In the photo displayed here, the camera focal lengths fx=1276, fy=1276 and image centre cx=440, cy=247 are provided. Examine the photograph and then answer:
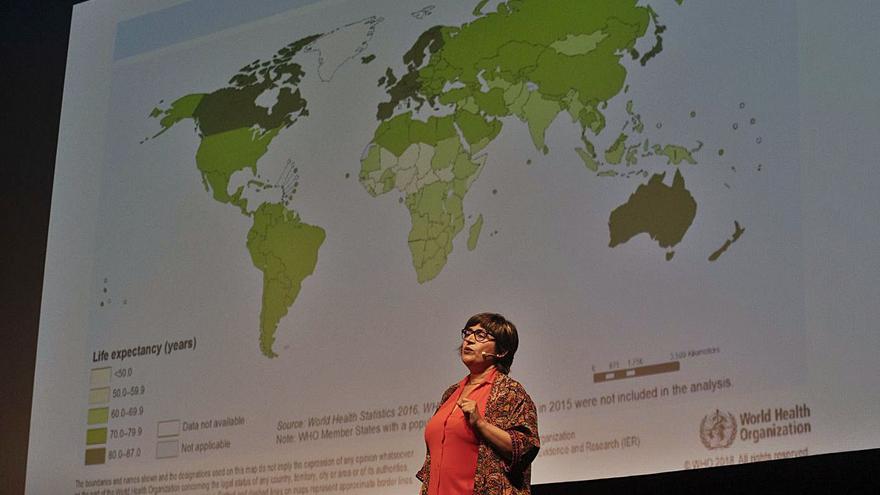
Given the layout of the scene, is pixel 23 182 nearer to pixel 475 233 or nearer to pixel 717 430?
pixel 475 233

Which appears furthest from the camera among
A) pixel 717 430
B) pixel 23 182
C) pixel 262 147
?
pixel 23 182

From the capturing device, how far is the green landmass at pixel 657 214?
376 cm

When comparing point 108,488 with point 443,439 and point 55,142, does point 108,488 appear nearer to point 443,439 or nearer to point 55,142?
point 55,142

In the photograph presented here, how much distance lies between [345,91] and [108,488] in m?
1.68

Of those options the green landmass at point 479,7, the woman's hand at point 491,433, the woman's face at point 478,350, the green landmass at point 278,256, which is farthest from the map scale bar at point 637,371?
the green landmass at point 479,7

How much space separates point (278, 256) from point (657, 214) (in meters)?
1.45

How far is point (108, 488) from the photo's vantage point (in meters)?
Result: 4.66

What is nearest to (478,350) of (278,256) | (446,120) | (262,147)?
(446,120)

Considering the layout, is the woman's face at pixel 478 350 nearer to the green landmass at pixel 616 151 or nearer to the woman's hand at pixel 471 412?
the woman's hand at pixel 471 412

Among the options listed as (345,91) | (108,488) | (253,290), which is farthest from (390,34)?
(108,488)

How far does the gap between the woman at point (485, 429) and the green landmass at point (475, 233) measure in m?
1.02

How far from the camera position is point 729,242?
3646mm

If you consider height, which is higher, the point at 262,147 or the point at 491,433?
the point at 262,147

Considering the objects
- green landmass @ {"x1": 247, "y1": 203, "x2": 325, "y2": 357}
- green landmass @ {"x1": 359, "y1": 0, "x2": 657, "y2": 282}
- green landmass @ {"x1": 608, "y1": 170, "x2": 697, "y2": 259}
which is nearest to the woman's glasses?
green landmass @ {"x1": 608, "y1": 170, "x2": 697, "y2": 259}
